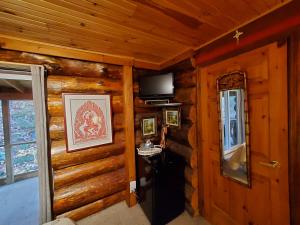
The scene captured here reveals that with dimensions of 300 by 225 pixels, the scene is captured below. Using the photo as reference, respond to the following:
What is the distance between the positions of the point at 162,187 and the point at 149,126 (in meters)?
1.09

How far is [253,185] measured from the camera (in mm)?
1528

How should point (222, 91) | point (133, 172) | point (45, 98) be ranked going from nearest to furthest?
point (222, 91)
point (45, 98)
point (133, 172)

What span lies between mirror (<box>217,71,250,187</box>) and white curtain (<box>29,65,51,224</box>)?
217 centimetres

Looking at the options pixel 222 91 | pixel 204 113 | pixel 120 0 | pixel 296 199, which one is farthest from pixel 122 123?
pixel 296 199

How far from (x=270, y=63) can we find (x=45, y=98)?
250 cm

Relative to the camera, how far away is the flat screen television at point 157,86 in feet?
7.69

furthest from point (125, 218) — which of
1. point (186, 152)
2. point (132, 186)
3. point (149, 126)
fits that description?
point (149, 126)

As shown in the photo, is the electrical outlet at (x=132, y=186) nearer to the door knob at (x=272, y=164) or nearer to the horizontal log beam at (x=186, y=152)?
the horizontal log beam at (x=186, y=152)

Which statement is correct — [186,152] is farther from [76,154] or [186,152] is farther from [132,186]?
[76,154]

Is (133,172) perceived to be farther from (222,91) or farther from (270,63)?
(270,63)

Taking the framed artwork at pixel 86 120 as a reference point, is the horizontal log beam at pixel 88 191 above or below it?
below

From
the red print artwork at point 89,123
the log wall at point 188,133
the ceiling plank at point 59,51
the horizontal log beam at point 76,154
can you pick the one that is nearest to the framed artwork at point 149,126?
the log wall at point 188,133

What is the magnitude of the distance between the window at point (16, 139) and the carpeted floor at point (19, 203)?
37 cm

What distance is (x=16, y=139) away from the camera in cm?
368
